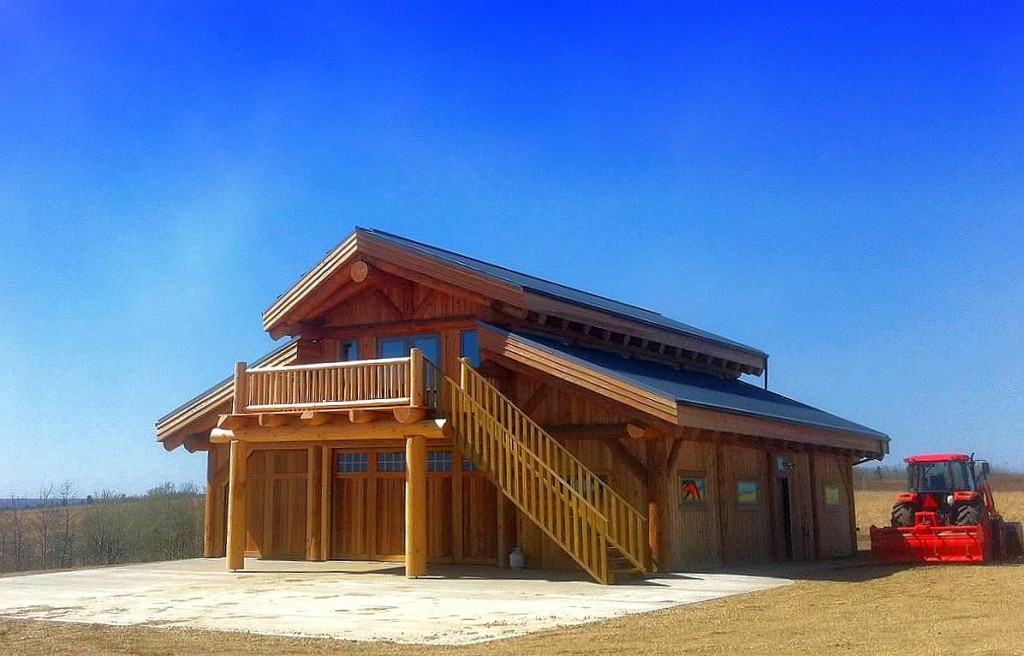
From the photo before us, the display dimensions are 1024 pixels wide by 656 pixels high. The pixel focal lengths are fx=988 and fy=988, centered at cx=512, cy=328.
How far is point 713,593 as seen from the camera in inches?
534

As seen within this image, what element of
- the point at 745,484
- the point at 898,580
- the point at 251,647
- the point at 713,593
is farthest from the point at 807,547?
the point at 251,647

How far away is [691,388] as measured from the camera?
18484 millimetres

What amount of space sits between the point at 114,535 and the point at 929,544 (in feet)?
123

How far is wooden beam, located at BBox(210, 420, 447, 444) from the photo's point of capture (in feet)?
55.0

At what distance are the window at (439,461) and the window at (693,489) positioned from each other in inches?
188

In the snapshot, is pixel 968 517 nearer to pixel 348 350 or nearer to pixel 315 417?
pixel 315 417

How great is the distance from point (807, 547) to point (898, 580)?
6.48 metres

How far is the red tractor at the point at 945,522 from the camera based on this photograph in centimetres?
1811

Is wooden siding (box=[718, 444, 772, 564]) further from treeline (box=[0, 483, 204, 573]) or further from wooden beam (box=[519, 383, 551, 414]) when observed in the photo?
treeline (box=[0, 483, 204, 573])

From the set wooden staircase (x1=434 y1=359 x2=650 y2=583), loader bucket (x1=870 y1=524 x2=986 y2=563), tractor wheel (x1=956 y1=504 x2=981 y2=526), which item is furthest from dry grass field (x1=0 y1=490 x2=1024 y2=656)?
tractor wheel (x1=956 y1=504 x2=981 y2=526)

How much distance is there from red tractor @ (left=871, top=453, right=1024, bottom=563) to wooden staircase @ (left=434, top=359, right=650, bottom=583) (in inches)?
211

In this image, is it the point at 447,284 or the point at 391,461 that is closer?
the point at 447,284

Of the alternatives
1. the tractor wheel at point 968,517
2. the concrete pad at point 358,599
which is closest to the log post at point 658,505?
the concrete pad at point 358,599

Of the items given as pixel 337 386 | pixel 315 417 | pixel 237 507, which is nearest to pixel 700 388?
pixel 337 386
